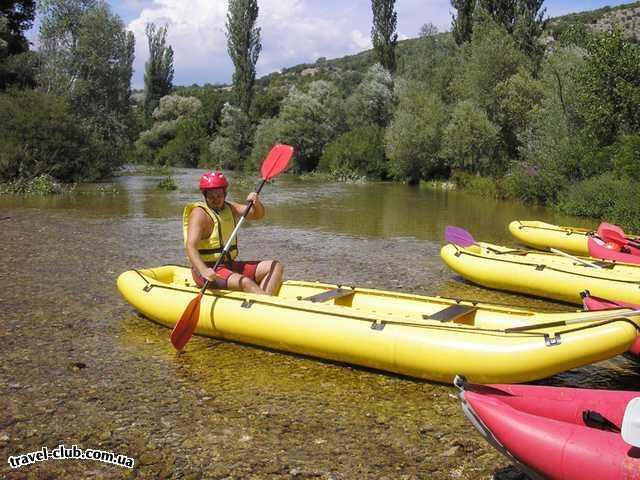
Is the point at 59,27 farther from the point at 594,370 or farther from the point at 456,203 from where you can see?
the point at 594,370

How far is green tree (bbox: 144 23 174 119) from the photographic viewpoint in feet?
172

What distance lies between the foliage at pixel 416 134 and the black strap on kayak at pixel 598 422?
24118 mm

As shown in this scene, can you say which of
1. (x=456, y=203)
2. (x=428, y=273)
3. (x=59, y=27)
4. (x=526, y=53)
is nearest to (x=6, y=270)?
(x=428, y=273)

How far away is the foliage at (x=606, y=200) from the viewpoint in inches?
539

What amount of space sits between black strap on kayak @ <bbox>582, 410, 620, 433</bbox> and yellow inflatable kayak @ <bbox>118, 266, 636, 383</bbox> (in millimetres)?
977

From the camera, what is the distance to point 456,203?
1958cm

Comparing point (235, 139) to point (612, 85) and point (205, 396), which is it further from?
point (205, 396)

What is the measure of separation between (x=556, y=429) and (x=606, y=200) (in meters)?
14.0

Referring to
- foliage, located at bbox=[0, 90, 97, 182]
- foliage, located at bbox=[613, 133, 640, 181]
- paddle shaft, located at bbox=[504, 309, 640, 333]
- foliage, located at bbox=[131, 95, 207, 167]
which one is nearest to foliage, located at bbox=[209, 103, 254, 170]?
foliage, located at bbox=[131, 95, 207, 167]

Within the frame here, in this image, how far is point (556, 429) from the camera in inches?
109

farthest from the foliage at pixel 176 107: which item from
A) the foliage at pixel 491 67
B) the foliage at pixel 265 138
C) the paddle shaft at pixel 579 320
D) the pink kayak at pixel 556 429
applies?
the pink kayak at pixel 556 429

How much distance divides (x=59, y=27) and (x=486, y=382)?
25799mm

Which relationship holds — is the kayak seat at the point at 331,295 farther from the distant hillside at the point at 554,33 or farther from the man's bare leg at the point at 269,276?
the distant hillside at the point at 554,33

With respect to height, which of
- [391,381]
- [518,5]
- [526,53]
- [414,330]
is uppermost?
[518,5]
